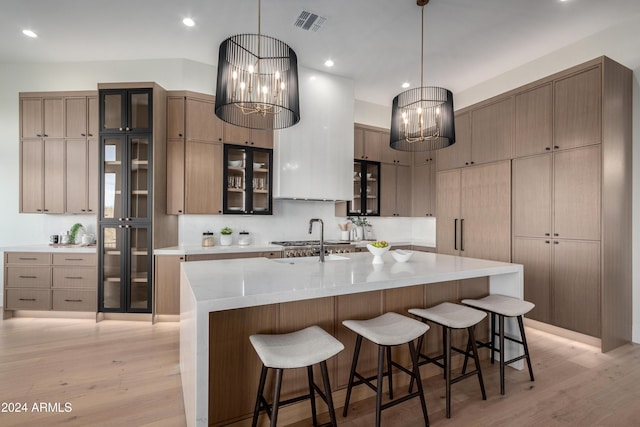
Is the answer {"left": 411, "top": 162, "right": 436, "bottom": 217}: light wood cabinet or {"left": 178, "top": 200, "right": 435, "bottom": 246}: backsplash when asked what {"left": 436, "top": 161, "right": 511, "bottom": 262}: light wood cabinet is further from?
{"left": 178, "top": 200, "right": 435, "bottom": 246}: backsplash

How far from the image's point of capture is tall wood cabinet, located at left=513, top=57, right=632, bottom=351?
3020 millimetres

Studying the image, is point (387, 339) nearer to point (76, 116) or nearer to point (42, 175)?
point (76, 116)

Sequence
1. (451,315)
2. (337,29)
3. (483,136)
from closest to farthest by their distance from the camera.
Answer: (451,315), (337,29), (483,136)

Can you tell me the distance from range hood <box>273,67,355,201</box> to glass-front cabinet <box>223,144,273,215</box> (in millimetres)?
153

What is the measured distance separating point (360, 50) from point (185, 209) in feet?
9.76

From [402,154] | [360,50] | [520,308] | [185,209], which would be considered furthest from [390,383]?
[402,154]

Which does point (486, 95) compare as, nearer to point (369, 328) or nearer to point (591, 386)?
point (591, 386)

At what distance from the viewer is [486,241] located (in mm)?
4102

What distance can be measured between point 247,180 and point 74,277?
237 cm

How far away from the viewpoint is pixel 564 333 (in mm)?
3316

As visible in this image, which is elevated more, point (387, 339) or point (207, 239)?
point (207, 239)

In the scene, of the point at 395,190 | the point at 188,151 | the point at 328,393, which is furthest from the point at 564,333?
the point at 188,151

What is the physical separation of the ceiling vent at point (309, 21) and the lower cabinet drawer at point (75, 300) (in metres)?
3.89

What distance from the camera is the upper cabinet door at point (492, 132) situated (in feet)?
12.6
